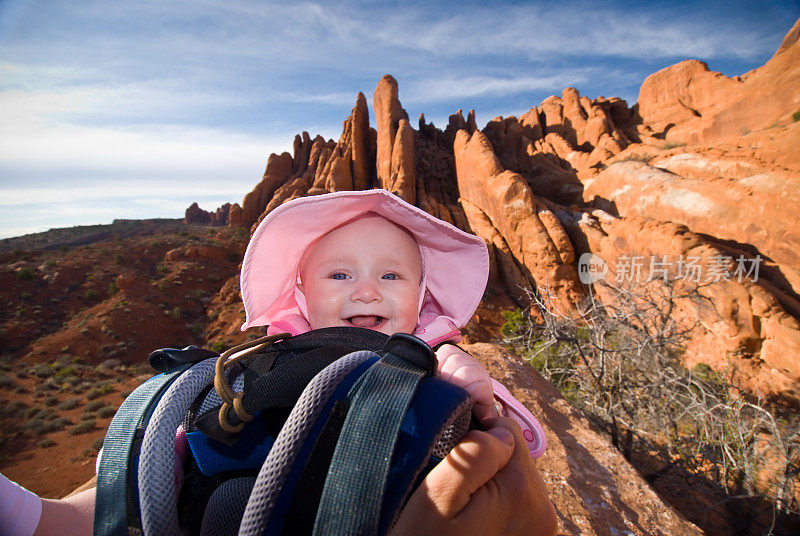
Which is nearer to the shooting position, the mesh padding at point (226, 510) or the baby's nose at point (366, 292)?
the mesh padding at point (226, 510)

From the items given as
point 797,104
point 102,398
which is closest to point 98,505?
point 102,398

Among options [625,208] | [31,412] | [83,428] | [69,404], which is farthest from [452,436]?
[625,208]

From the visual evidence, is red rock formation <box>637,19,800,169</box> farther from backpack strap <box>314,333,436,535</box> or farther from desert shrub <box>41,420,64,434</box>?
desert shrub <box>41,420,64,434</box>

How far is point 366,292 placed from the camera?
4.29ft

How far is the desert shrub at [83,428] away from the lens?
28.7 ft

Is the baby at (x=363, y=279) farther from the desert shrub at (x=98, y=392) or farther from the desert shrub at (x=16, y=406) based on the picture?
the desert shrub at (x=16, y=406)

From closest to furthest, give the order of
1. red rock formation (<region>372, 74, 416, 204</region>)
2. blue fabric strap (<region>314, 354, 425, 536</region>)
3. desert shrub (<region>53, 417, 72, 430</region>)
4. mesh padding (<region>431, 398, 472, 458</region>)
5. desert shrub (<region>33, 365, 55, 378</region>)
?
blue fabric strap (<region>314, 354, 425, 536</region>) → mesh padding (<region>431, 398, 472, 458</region>) → desert shrub (<region>53, 417, 72, 430</region>) → desert shrub (<region>33, 365, 55, 378</region>) → red rock formation (<region>372, 74, 416, 204</region>)

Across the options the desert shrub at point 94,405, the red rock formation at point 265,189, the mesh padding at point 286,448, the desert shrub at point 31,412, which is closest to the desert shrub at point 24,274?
the red rock formation at point 265,189

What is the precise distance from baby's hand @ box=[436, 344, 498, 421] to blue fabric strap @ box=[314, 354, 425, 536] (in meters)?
0.28

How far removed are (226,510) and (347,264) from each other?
86 cm

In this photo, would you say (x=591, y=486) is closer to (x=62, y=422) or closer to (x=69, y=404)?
(x=62, y=422)

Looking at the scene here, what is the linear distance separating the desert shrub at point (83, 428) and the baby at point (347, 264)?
11227 mm

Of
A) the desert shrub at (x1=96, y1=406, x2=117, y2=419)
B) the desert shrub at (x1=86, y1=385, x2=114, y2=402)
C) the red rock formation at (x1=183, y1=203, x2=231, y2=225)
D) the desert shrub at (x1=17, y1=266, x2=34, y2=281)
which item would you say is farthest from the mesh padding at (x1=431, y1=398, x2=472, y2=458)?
the red rock formation at (x1=183, y1=203, x2=231, y2=225)

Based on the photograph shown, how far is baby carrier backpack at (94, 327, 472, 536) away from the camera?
0.57 meters
